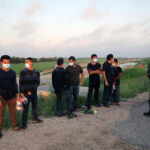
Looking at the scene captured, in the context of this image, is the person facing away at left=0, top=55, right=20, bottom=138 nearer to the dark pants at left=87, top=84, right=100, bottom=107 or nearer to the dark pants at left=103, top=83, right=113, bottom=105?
the dark pants at left=87, top=84, right=100, bottom=107

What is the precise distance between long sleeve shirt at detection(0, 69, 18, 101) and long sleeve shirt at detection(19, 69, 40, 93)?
282 millimetres

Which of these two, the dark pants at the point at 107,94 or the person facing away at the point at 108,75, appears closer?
the person facing away at the point at 108,75

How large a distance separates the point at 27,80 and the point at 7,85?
1.82 ft

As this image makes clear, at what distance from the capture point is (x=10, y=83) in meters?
3.83

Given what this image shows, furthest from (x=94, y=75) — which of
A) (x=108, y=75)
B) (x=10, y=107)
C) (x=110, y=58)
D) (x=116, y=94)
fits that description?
(x=10, y=107)

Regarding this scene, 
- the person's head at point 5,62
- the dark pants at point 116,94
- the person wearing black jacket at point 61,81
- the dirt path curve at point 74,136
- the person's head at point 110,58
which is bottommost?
the dirt path curve at point 74,136

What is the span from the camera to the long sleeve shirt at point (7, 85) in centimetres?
372

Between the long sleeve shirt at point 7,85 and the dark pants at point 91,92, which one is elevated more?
the long sleeve shirt at point 7,85

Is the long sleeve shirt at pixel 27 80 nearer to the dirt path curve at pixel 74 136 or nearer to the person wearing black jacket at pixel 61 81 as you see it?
the person wearing black jacket at pixel 61 81

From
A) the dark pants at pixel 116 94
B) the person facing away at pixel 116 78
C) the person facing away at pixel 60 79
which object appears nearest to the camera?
the person facing away at pixel 60 79

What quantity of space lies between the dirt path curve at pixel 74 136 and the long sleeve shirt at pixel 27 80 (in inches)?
39.8

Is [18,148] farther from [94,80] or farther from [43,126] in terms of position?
[94,80]

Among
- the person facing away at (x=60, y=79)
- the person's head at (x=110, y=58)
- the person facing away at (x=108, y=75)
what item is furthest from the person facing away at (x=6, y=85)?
the person's head at (x=110, y=58)

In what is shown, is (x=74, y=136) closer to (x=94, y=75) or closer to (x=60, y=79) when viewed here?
(x=60, y=79)
